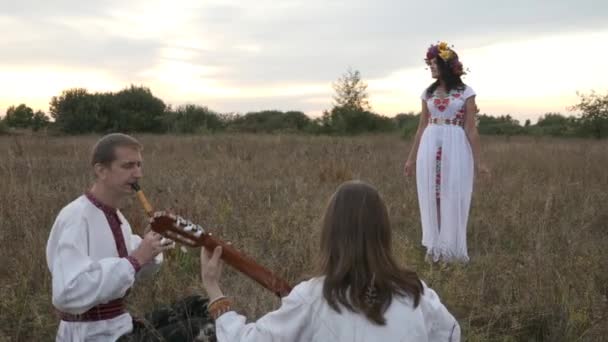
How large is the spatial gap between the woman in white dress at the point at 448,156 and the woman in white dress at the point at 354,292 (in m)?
3.26

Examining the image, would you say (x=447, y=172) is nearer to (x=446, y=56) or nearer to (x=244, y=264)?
(x=446, y=56)

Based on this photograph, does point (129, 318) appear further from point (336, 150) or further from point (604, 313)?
point (336, 150)

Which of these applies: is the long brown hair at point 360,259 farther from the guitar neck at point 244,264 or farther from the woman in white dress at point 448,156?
the woman in white dress at point 448,156

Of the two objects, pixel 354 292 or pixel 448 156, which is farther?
pixel 448 156

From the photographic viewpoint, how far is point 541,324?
3.54m

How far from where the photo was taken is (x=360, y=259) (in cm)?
187

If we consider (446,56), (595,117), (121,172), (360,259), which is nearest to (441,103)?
(446,56)

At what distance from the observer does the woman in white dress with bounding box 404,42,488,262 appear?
508 cm

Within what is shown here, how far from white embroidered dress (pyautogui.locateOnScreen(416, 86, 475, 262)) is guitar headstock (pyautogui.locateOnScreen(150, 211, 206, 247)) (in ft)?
11.3

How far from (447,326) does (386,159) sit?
9907 millimetres

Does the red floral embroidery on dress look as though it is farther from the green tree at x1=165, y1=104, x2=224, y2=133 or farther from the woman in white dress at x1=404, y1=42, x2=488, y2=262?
the green tree at x1=165, y1=104, x2=224, y2=133

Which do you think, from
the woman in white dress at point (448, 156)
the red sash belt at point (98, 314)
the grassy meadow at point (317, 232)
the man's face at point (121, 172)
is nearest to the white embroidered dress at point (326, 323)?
the red sash belt at point (98, 314)

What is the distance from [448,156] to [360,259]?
3.49m

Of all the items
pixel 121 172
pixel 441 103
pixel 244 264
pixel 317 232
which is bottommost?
pixel 317 232
